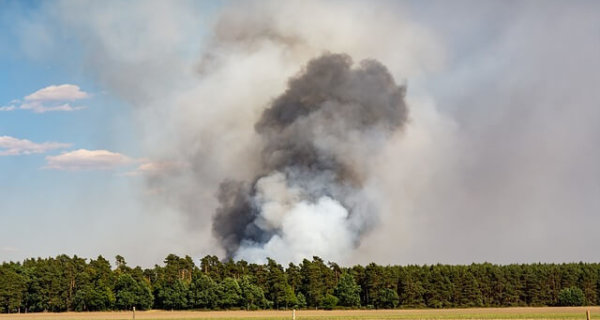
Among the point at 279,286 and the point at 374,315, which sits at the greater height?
the point at 279,286

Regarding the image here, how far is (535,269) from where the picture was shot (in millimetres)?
130625

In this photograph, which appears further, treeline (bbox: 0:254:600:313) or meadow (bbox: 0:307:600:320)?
treeline (bbox: 0:254:600:313)

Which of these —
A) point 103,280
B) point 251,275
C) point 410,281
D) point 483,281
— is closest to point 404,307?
point 410,281

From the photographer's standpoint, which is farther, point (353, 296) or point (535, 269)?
point (535, 269)

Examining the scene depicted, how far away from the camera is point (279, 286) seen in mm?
116812

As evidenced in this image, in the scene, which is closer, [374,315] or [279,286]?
[374,315]

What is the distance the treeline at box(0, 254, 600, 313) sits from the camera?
113 m

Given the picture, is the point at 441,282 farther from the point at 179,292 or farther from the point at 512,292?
the point at 179,292

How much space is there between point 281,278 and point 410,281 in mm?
19945

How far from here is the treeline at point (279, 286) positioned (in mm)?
113125

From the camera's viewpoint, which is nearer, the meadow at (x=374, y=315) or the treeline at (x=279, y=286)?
the meadow at (x=374, y=315)

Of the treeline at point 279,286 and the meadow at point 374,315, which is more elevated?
the treeline at point 279,286

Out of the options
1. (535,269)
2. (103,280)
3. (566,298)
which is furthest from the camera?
(535,269)

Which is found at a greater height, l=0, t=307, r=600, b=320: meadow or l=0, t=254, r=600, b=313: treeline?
l=0, t=254, r=600, b=313: treeline
